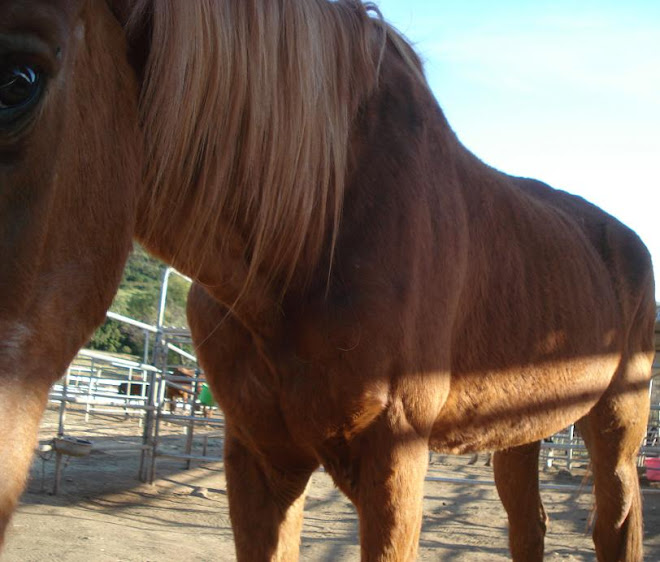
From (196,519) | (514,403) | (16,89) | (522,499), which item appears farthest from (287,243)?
(196,519)

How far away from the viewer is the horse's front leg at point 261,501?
6.95 ft

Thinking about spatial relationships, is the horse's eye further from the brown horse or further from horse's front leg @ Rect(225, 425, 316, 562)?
horse's front leg @ Rect(225, 425, 316, 562)

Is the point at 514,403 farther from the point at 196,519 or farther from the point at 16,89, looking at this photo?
the point at 196,519

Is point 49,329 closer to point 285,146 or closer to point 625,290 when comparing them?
point 285,146

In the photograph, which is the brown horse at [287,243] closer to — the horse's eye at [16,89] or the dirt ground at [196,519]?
the horse's eye at [16,89]

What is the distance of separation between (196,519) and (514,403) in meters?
4.48

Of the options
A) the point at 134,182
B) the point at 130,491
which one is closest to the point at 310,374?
the point at 134,182

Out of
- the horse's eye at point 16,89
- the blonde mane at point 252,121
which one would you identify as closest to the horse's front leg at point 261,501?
the blonde mane at point 252,121

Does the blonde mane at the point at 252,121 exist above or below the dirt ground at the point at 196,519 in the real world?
above

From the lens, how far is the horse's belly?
7.34ft

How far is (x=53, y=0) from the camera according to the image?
107cm

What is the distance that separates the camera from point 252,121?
5.11 ft

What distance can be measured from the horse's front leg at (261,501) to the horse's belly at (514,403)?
0.48m

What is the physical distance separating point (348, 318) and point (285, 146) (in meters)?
0.44
